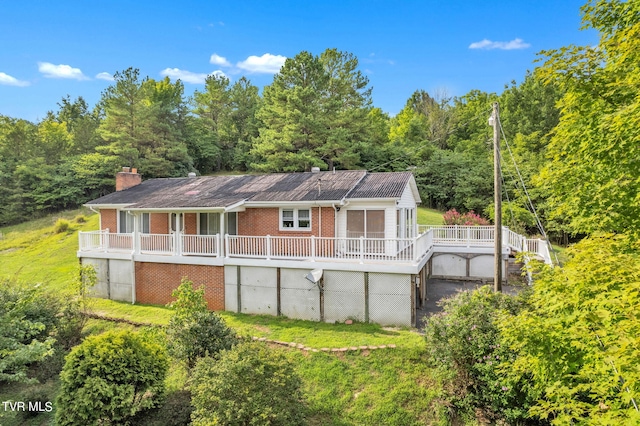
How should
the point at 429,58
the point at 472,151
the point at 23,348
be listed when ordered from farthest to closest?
1. the point at 472,151
2. the point at 429,58
3. the point at 23,348

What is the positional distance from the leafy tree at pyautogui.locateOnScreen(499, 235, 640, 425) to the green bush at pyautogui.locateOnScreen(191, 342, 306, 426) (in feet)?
14.6

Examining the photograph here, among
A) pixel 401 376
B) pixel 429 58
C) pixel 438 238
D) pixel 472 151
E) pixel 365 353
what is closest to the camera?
pixel 401 376

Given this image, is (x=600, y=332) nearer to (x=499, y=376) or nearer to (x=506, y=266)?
(x=499, y=376)

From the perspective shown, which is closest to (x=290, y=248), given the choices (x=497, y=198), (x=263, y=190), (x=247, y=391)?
(x=263, y=190)

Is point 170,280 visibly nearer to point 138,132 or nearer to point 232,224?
point 232,224

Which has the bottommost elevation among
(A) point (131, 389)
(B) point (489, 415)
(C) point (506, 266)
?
(B) point (489, 415)

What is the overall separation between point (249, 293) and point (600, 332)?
446 inches

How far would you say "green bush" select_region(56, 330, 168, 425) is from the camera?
746 cm

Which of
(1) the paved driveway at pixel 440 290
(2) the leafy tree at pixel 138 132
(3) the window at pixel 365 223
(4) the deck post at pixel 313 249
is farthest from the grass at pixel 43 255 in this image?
(1) the paved driveway at pixel 440 290

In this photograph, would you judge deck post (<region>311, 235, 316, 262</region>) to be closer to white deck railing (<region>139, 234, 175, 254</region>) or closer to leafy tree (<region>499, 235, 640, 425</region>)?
white deck railing (<region>139, 234, 175, 254</region>)

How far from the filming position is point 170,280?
14.6 metres

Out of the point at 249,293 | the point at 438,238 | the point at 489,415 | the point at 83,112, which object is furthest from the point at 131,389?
the point at 83,112

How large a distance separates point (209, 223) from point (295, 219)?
4.46m

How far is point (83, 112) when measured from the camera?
54531 mm
